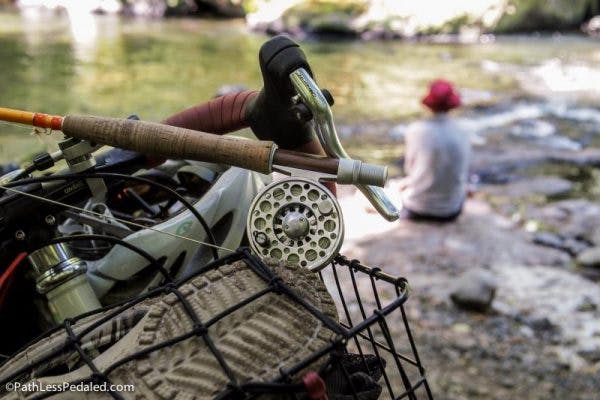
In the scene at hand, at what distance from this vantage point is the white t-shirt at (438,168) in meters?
6.55

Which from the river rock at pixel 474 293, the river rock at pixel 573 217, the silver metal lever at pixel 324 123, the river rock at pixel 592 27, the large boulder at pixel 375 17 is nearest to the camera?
the silver metal lever at pixel 324 123

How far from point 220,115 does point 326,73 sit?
1649 cm

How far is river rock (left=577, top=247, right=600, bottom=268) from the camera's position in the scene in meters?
5.31

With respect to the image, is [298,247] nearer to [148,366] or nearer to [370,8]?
[148,366]

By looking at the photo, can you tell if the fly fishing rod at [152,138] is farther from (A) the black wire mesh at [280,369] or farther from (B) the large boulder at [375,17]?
(B) the large boulder at [375,17]

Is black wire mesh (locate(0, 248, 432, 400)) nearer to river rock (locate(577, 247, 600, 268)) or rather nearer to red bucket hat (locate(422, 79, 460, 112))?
river rock (locate(577, 247, 600, 268))

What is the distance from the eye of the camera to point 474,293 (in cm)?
455

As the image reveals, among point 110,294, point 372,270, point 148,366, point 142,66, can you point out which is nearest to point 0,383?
point 148,366

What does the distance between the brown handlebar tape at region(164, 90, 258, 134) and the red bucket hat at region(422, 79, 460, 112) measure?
5.03 m

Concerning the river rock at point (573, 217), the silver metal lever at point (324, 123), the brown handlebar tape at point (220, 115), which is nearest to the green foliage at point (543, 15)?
the river rock at point (573, 217)

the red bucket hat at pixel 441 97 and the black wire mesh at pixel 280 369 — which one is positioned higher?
the black wire mesh at pixel 280 369

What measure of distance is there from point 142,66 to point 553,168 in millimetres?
12644

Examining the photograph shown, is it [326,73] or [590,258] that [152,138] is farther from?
[326,73]

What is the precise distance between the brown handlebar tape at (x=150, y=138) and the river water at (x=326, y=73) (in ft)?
17.2
